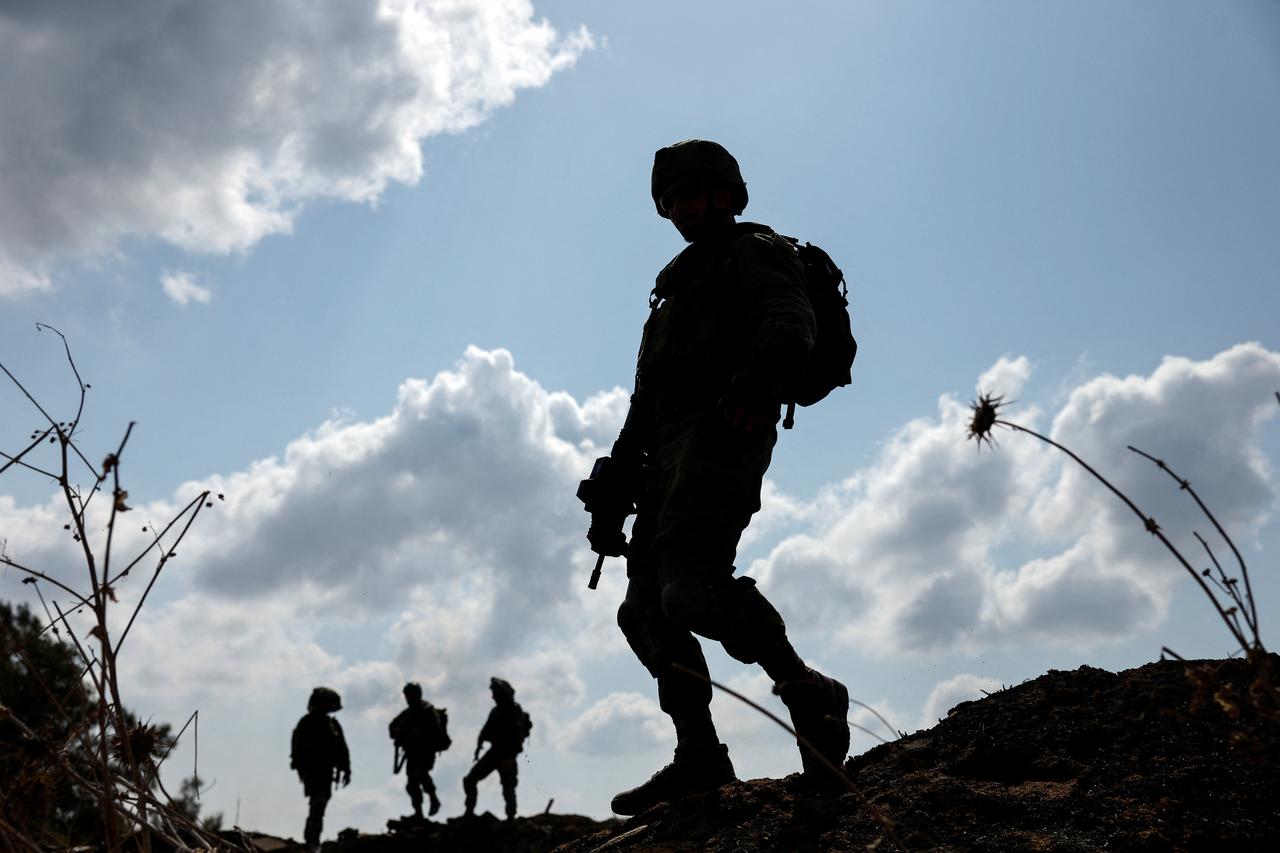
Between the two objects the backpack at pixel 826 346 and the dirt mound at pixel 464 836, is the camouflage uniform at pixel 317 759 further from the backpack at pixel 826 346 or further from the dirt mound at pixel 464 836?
the backpack at pixel 826 346

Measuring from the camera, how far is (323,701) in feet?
50.2

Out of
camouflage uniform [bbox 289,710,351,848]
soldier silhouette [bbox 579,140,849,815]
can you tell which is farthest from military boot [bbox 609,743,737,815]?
camouflage uniform [bbox 289,710,351,848]

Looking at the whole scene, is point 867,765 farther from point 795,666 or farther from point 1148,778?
point 1148,778

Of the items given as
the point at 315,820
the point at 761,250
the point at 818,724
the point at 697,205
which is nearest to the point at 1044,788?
the point at 818,724

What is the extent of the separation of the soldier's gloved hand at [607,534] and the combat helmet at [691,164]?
1.14m

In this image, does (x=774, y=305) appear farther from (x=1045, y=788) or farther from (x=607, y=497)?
(x=1045, y=788)

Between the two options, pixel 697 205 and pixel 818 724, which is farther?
pixel 697 205

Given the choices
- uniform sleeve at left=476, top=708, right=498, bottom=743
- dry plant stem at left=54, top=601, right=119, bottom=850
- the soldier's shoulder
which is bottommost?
dry plant stem at left=54, top=601, right=119, bottom=850

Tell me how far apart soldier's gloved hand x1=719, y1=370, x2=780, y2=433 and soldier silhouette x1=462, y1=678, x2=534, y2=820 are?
13.9 metres

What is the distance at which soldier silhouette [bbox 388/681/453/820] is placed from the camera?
1619 centimetres

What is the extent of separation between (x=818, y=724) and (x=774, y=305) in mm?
1274

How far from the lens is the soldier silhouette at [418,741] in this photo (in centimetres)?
1619

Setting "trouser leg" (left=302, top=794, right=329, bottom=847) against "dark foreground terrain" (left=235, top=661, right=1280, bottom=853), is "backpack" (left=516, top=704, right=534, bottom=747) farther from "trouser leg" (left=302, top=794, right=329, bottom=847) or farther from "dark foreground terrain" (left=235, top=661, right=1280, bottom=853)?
"dark foreground terrain" (left=235, top=661, right=1280, bottom=853)

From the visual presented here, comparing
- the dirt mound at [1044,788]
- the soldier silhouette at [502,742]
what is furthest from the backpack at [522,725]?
the dirt mound at [1044,788]
